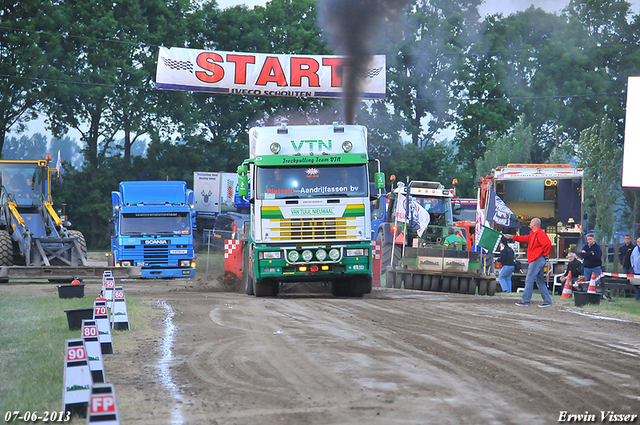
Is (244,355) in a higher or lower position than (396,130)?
lower

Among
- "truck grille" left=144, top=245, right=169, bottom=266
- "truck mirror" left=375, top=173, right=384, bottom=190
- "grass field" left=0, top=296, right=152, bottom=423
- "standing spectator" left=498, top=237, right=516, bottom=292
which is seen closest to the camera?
"grass field" left=0, top=296, right=152, bottom=423

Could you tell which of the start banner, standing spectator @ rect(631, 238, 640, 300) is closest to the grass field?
standing spectator @ rect(631, 238, 640, 300)

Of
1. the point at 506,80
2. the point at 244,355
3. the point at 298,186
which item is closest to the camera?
the point at 244,355

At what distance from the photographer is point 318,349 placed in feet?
33.3

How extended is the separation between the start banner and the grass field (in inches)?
577

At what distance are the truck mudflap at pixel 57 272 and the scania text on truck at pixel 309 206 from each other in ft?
20.8

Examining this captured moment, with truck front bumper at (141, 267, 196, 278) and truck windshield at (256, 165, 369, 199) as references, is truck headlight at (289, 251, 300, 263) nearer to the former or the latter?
truck windshield at (256, 165, 369, 199)

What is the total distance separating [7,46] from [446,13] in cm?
2418

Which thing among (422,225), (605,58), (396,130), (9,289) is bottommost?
(9,289)

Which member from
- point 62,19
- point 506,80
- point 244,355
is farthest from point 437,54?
point 244,355

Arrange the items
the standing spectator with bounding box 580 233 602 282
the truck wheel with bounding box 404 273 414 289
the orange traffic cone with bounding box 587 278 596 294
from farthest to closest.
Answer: the truck wheel with bounding box 404 273 414 289 → the standing spectator with bounding box 580 233 602 282 → the orange traffic cone with bounding box 587 278 596 294

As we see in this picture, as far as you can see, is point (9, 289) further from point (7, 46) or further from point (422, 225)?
point (7, 46)

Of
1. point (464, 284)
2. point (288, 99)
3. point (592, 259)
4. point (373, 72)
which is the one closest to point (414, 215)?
point (464, 284)

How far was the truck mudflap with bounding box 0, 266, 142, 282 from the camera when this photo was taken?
21.6m
